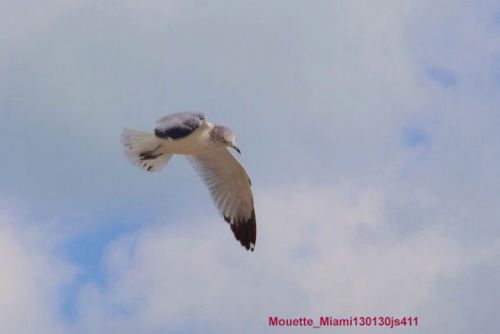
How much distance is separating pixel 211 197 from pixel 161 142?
2.86ft

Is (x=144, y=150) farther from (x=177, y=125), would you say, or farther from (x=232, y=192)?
(x=177, y=125)

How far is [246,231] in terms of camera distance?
27.1 feet

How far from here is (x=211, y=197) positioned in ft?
27.0

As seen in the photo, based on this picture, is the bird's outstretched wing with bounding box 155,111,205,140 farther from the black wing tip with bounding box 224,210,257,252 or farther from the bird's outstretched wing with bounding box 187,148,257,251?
the black wing tip with bounding box 224,210,257,252

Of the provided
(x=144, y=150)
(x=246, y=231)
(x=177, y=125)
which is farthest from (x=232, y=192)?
(x=177, y=125)

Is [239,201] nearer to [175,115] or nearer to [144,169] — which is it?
[144,169]

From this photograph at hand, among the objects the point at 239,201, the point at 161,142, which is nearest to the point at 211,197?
the point at 239,201

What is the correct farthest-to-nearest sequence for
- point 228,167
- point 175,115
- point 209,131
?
point 228,167 → point 209,131 → point 175,115

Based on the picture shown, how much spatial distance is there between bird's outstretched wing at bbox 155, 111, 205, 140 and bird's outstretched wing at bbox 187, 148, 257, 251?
0.89m

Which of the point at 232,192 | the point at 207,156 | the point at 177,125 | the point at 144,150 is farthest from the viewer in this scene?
the point at 232,192

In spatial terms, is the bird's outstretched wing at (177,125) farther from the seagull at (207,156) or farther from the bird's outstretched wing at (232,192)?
the bird's outstretched wing at (232,192)

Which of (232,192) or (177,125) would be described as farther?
(232,192)

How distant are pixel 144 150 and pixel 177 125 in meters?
1.03

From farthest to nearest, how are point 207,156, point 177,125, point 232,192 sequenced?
point 232,192 → point 207,156 → point 177,125
